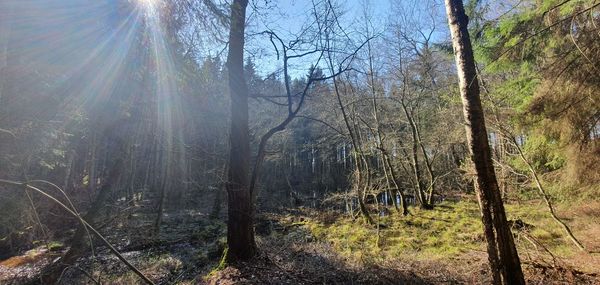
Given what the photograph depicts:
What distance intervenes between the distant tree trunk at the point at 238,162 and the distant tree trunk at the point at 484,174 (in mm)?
4151

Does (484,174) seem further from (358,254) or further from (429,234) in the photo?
(429,234)

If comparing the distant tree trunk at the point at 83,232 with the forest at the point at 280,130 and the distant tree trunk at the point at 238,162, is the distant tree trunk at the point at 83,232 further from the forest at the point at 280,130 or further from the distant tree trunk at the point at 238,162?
the distant tree trunk at the point at 238,162

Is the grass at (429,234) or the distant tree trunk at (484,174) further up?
the distant tree trunk at (484,174)

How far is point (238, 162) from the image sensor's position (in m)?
7.14

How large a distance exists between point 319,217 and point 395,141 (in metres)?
5.17

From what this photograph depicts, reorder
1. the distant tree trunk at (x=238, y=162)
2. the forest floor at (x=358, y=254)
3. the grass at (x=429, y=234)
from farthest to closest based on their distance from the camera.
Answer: the grass at (x=429, y=234)
the distant tree trunk at (x=238, y=162)
the forest floor at (x=358, y=254)

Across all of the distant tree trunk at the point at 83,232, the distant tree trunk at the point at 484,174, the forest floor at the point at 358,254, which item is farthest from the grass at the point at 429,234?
the distant tree trunk at the point at 83,232

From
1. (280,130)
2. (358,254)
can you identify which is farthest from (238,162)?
(358,254)

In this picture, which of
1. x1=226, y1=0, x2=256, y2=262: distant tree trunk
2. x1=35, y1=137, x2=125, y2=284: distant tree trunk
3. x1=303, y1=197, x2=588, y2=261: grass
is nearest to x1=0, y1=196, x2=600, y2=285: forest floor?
x1=303, y1=197, x2=588, y2=261: grass

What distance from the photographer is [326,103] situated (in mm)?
14773

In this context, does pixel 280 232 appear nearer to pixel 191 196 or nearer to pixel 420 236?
pixel 420 236

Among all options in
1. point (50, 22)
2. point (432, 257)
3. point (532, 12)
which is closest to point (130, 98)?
point (50, 22)

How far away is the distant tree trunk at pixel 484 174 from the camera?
11.9 feet

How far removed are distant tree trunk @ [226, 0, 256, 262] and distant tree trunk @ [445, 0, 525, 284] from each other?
4151 millimetres
